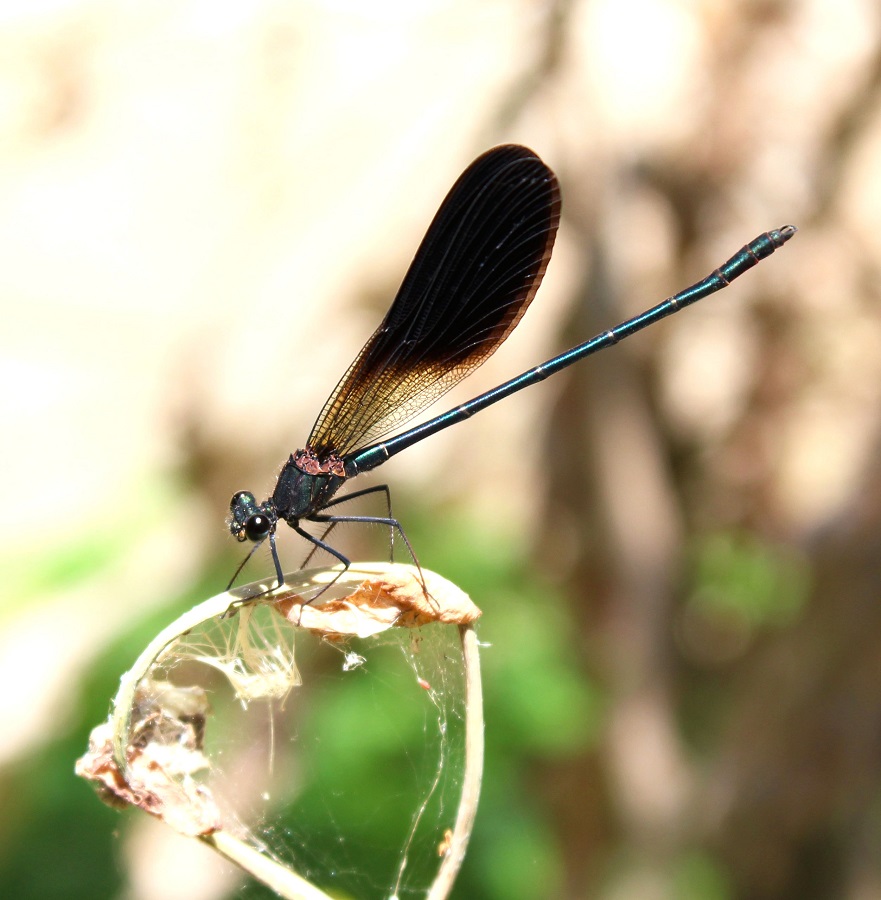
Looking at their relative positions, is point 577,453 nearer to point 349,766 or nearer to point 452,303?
point 349,766

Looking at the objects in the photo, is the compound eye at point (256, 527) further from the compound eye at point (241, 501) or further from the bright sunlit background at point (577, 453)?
the bright sunlit background at point (577, 453)

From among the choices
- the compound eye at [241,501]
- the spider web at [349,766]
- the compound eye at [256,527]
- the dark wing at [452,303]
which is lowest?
the spider web at [349,766]

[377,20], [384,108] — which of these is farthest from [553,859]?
[377,20]

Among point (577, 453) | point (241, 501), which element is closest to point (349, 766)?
point (241, 501)

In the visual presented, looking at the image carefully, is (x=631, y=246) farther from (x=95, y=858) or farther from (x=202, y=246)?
(x=202, y=246)

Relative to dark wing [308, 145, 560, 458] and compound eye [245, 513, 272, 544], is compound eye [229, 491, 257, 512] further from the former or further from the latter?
dark wing [308, 145, 560, 458]

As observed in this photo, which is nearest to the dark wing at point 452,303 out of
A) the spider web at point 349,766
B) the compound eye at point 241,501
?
the compound eye at point 241,501

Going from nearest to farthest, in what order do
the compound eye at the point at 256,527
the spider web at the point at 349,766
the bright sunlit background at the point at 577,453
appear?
the compound eye at the point at 256,527
the spider web at the point at 349,766
the bright sunlit background at the point at 577,453
